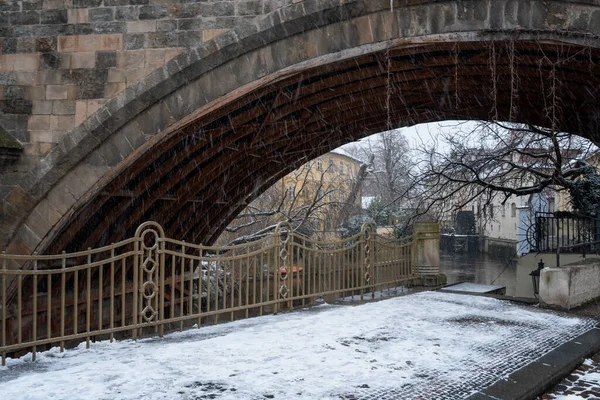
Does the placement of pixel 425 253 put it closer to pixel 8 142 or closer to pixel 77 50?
pixel 77 50

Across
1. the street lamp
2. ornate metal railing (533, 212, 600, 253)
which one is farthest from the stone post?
ornate metal railing (533, 212, 600, 253)

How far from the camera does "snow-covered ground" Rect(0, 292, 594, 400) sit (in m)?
4.25

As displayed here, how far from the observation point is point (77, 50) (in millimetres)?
9070

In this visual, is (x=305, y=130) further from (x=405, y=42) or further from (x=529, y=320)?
(x=529, y=320)

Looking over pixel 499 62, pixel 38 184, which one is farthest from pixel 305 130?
pixel 38 184

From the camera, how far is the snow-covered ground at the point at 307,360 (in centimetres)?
425

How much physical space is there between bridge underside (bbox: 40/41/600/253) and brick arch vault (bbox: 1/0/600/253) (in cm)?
4

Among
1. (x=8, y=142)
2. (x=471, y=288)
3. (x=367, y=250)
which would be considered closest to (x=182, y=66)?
(x=8, y=142)

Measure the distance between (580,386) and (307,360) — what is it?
236cm

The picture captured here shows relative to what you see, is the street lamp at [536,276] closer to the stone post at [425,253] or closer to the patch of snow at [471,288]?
the patch of snow at [471,288]

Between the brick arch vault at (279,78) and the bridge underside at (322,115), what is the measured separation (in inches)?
1.7

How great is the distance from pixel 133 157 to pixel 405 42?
4412 millimetres

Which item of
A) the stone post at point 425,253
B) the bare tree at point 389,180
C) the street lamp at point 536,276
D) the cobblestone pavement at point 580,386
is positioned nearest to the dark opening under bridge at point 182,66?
the stone post at point 425,253

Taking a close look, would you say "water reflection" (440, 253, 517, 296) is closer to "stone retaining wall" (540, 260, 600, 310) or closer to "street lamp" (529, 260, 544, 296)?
"street lamp" (529, 260, 544, 296)
